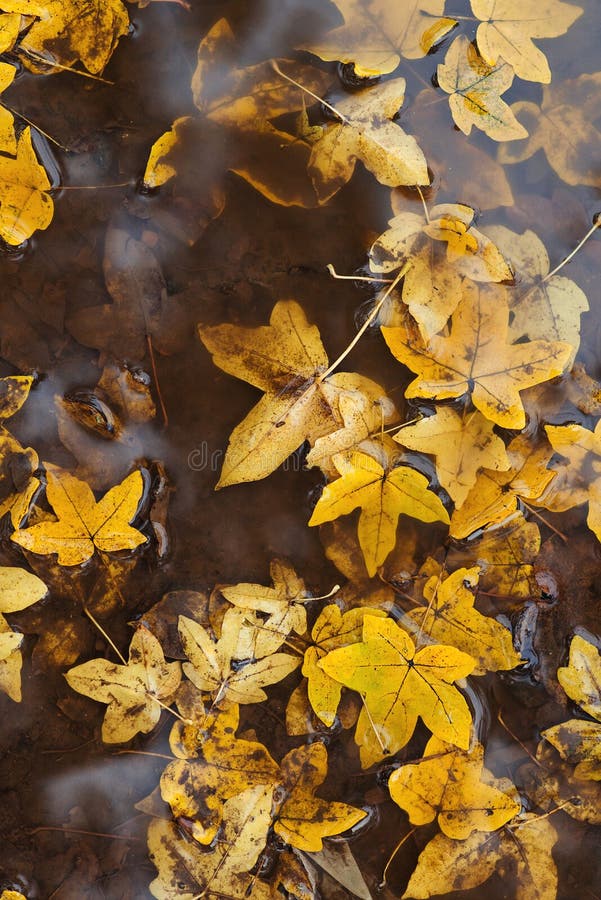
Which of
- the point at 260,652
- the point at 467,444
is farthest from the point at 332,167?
the point at 260,652

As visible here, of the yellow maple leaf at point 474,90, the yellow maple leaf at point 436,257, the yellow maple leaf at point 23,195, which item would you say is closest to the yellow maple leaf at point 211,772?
the yellow maple leaf at point 436,257

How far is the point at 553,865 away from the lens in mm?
2449

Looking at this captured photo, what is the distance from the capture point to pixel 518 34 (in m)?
2.41

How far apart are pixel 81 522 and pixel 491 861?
1844 millimetres

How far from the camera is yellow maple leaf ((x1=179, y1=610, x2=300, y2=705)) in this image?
2404 mm

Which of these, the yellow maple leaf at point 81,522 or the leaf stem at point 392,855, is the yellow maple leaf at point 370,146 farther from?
the leaf stem at point 392,855

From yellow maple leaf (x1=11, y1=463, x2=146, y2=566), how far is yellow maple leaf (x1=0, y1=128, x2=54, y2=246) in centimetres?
87

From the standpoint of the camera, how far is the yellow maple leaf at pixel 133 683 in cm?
241

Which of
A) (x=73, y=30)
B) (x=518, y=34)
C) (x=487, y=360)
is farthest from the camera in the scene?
(x=73, y=30)

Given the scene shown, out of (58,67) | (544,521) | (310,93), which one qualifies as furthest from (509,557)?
(58,67)

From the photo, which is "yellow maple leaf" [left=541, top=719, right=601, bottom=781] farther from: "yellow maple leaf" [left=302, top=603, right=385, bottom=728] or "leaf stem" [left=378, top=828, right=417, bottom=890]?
"yellow maple leaf" [left=302, top=603, right=385, bottom=728]

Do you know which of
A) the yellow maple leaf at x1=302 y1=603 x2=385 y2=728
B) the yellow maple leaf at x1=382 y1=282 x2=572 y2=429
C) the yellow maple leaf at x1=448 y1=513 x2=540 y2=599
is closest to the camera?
the yellow maple leaf at x1=382 y1=282 x2=572 y2=429

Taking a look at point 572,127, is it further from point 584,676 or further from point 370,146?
point 584,676

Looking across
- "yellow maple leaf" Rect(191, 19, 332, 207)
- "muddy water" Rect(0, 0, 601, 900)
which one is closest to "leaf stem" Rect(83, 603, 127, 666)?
"muddy water" Rect(0, 0, 601, 900)
